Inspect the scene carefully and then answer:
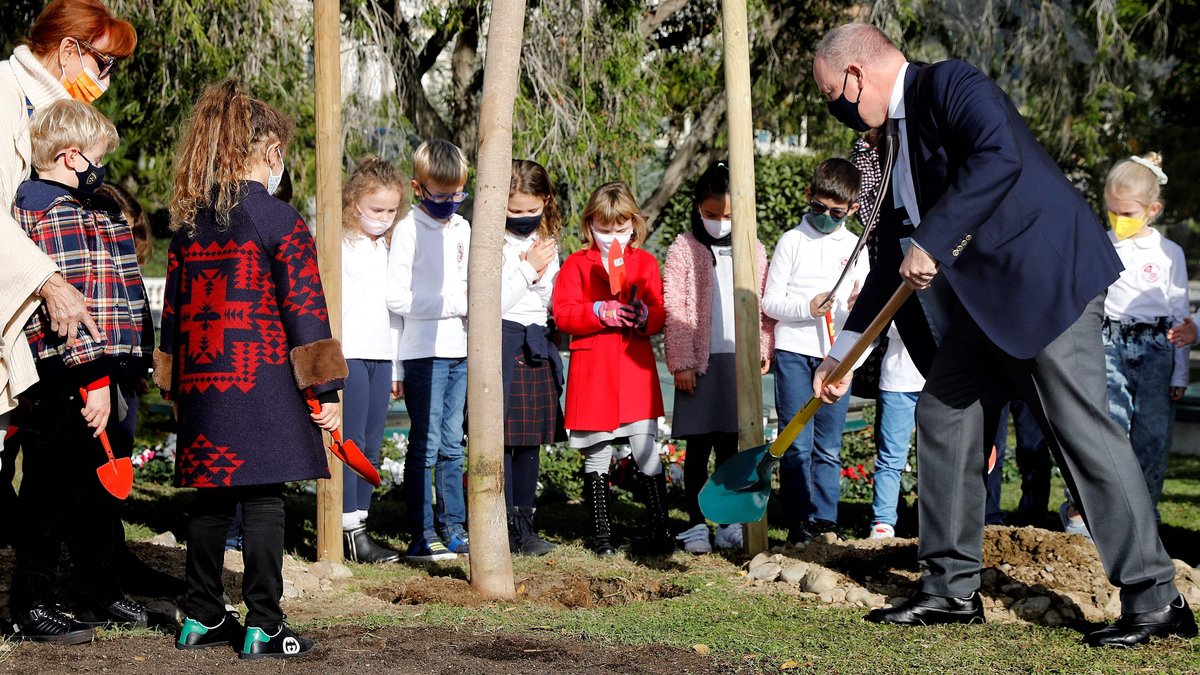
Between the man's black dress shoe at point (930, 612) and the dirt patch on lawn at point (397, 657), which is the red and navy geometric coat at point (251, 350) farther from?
the man's black dress shoe at point (930, 612)

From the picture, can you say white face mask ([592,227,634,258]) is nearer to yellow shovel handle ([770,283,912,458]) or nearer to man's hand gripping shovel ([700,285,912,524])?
man's hand gripping shovel ([700,285,912,524])

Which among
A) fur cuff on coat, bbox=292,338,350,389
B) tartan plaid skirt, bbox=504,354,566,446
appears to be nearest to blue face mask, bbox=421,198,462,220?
tartan plaid skirt, bbox=504,354,566,446

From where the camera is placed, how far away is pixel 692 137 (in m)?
11.4

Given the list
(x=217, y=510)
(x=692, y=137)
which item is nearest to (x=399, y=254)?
(x=217, y=510)

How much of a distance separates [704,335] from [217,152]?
292 centimetres

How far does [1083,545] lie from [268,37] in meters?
5.65

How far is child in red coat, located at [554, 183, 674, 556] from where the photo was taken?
6098mm

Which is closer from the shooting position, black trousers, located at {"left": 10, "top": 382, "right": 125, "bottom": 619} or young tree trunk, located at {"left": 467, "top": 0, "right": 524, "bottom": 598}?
black trousers, located at {"left": 10, "top": 382, "right": 125, "bottom": 619}

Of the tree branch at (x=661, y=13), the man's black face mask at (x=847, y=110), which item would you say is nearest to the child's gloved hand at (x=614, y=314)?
the man's black face mask at (x=847, y=110)

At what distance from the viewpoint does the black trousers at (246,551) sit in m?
3.85

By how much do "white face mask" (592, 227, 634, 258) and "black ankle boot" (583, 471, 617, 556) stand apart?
3.52ft

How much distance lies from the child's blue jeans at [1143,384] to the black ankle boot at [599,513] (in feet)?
8.40

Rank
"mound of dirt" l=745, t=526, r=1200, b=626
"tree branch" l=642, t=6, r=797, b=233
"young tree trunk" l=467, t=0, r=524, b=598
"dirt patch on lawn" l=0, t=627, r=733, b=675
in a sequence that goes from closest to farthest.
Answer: "dirt patch on lawn" l=0, t=627, r=733, b=675
"mound of dirt" l=745, t=526, r=1200, b=626
"young tree trunk" l=467, t=0, r=524, b=598
"tree branch" l=642, t=6, r=797, b=233

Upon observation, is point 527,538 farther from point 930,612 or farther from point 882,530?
point 930,612
